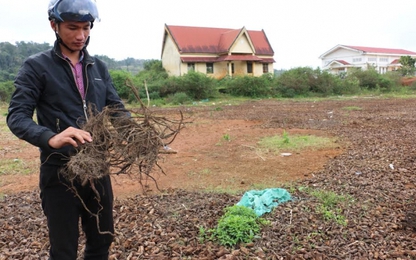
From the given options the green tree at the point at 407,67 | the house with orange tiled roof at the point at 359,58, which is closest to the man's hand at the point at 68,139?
the green tree at the point at 407,67

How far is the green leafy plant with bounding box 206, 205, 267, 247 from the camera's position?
10.0ft

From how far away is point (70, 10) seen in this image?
180 centimetres

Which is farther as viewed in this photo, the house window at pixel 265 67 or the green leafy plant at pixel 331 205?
the house window at pixel 265 67

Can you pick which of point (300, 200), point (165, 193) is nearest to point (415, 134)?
point (300, 200)

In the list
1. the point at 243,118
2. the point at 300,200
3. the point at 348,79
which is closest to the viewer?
the point at 300,200

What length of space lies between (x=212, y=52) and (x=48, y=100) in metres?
29.4

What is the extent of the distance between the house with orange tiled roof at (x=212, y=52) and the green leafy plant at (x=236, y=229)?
85.7 feet

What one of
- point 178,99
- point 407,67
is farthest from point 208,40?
point 407,67

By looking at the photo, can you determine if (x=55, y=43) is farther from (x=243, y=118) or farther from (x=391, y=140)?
(x=243, y=118)

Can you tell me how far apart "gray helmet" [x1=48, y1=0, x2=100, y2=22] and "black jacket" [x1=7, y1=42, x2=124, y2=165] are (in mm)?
187

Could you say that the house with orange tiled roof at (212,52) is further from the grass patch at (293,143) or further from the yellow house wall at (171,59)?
the grass patch at (293,143)

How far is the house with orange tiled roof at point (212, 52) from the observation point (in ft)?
96.7

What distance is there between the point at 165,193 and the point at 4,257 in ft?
6.47

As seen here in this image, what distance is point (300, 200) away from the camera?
3961mm
